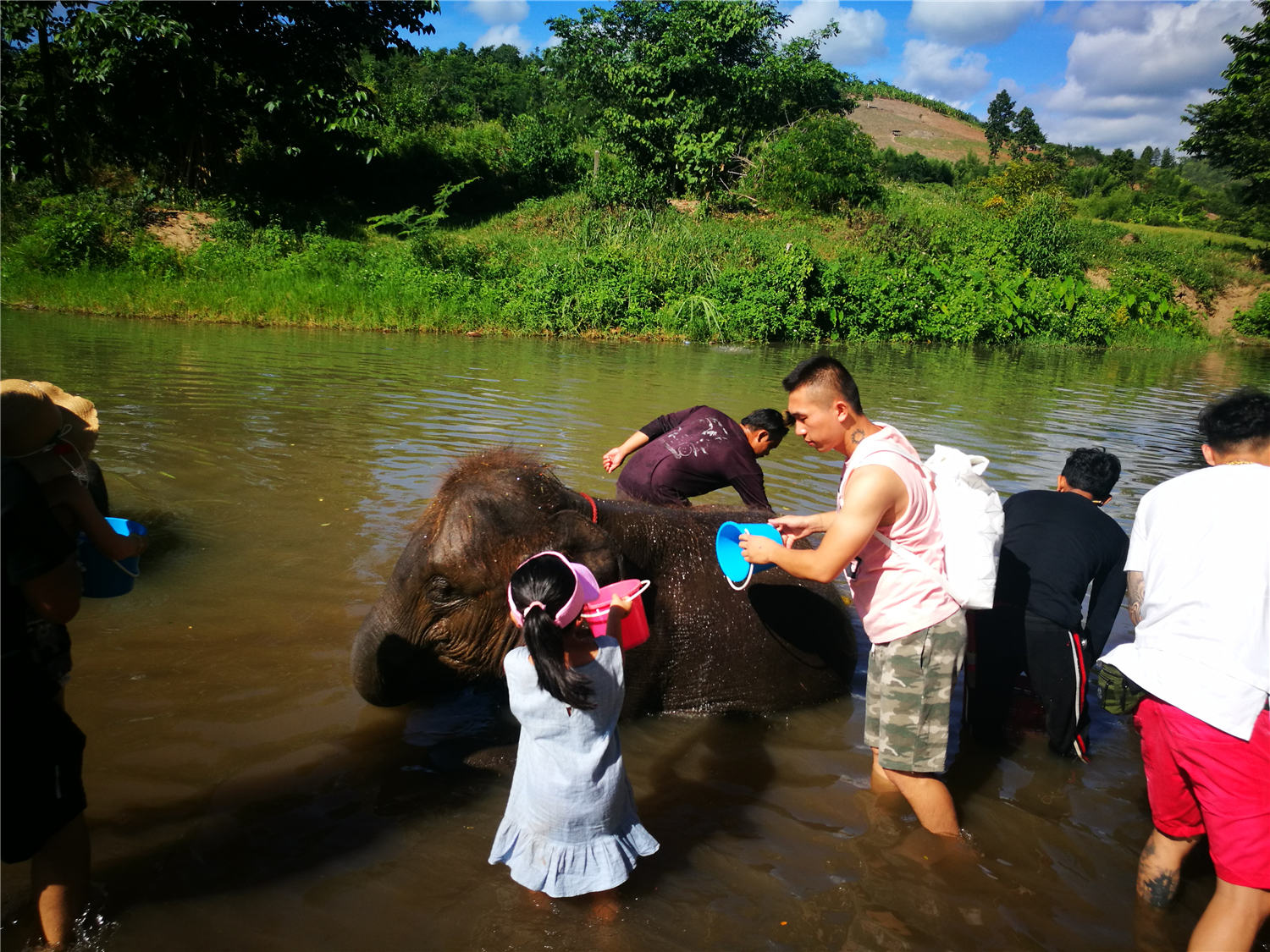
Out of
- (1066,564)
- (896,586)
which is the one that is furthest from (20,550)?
(1066,564)

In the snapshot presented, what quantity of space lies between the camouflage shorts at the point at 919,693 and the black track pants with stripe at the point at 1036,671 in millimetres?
957

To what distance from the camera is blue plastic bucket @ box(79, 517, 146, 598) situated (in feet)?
9.45

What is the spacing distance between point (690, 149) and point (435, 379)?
2129cm

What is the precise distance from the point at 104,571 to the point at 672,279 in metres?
19.8

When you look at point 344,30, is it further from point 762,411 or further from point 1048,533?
point 1048,533

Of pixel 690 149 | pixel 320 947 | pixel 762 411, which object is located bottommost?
pixel 320 947

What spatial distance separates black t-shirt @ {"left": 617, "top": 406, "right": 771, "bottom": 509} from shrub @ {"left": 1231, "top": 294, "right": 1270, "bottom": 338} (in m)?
31.6

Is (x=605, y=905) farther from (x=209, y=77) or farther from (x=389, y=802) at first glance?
(x=209, y=77)

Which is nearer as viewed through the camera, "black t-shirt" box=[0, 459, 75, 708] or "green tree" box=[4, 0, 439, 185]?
"black t-shirt" box=[0, 459, 75, 708]

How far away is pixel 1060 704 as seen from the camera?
165 inches

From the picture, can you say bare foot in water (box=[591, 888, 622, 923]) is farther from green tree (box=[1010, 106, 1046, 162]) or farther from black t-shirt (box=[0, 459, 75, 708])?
green tree (box=[1010, 106, 1046, 162])

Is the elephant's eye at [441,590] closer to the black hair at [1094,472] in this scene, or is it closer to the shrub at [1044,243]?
the black hair at [1094,472]

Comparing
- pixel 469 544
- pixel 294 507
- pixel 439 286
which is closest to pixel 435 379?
pixel 294 507

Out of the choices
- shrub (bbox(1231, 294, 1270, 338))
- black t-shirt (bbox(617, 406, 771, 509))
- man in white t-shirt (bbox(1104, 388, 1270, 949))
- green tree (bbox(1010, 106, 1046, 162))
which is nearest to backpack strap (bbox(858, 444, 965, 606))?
man in white t-shirt (bbox(1104, 388, 1270, 949))
